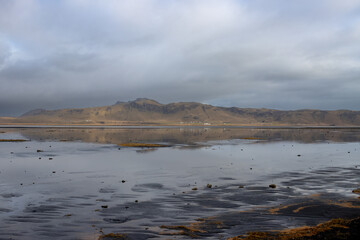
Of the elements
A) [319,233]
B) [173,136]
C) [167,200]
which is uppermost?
[173,136]

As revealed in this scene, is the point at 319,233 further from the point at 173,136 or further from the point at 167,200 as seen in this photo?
the point at 173,136

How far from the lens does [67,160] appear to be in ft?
126

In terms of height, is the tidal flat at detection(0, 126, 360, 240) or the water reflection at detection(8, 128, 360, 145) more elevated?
the water reflection at detection(8, 128, 360, 145)

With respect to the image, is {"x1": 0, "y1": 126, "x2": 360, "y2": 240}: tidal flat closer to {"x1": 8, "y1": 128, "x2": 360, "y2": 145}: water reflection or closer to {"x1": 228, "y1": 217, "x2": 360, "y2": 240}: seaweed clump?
{"x1": 228, "y1": 217, "x2": 360, "y2": 240}: seaweed clump

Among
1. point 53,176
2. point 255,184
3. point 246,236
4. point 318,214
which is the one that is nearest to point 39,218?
point 246,236

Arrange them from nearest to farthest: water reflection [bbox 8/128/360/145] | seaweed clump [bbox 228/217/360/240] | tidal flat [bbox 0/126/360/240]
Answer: seaweed clump [bbox 228/217/360/240] < tidal flat [bbox 0/126/360/240] < water reflection [bbox 8/128/360/145]

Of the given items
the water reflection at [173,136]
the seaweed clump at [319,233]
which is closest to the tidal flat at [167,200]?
the seaweed clump at [319,233]

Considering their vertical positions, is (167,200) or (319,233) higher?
(319,233)

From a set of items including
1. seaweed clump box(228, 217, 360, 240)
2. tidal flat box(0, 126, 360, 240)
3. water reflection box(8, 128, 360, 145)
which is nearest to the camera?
seaweed clump box(228, 217, 360, 240)

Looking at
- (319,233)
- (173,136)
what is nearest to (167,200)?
(319,233)

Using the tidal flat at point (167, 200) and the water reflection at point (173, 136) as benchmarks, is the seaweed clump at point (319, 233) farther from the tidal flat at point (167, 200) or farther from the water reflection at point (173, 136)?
the water reflection at point (173, 136)

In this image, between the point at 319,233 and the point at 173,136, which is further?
the point at 173,136

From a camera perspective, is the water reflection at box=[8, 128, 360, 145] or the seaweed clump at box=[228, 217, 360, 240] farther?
the water reflection at box=[8, 128, 360, 145]

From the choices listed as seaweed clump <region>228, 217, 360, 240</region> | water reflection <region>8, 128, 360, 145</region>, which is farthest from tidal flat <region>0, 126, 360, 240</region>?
water reflection <region>8, 128, 360, 145</region>
